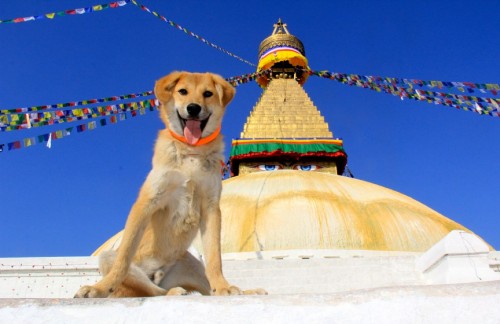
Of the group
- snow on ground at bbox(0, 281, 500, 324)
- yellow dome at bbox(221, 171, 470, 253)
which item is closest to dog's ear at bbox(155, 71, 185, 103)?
snow on ground at bbox(0, 281, 500, 324)

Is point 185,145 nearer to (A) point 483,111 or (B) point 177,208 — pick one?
(B) point 177,208

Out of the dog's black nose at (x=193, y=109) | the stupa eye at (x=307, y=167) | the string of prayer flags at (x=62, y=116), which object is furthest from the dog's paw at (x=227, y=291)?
the stupa eye at (x=307, y=167)

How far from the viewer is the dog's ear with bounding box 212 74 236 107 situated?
3.44 meters

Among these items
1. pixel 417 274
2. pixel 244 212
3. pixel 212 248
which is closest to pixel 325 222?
pixel 244 212

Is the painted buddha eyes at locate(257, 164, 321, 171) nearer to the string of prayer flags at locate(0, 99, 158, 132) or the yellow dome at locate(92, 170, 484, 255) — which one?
the yellow dome at locate(92, 170, 484, 255)

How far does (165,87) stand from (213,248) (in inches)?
48.6

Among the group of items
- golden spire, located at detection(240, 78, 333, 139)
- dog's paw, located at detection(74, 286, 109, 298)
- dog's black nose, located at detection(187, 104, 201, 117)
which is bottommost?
dog's paw, located at detection(74, 286, 109, 298)

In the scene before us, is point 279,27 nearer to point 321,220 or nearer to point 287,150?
point 287,150

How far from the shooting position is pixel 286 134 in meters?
20.6

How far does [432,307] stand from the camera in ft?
6.04

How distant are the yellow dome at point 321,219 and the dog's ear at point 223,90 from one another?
662 centimetres

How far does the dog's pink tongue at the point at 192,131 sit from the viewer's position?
322 centimetres

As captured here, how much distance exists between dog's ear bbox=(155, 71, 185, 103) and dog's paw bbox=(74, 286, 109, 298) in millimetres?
1426

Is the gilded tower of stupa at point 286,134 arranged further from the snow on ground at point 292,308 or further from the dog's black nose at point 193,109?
the snow on ground at point 292,308
